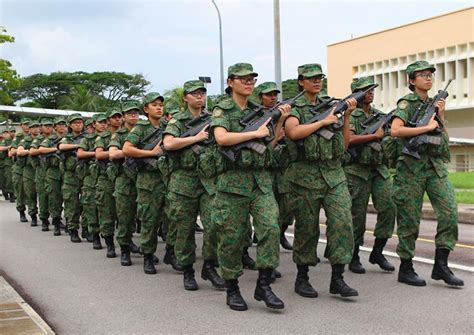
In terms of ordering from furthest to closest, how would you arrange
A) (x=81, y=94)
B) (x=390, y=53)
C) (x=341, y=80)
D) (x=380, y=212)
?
(x=81, y=94)
(x=341, y=80)
(x=390, y=53)
(x=380, y=212)

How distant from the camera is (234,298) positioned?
589cm

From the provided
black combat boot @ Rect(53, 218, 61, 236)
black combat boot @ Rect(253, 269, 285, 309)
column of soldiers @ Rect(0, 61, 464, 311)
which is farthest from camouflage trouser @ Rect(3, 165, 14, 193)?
black combat boot @ Rect(253, 269, 285, 309)

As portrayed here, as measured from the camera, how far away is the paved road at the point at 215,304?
5.28 m

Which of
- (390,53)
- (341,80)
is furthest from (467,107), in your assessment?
(341,80)

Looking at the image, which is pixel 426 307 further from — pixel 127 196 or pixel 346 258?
pixel 127 196

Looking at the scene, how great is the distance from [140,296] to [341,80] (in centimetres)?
4210

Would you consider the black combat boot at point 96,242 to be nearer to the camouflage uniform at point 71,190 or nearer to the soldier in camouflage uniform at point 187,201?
the camouflage uniform at point 71,190

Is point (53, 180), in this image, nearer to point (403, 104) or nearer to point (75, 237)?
point (75, 237)

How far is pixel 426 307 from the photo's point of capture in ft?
18.6

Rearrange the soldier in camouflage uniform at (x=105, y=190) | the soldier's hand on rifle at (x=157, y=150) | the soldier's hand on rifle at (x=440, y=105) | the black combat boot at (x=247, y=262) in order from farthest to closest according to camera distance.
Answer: the soldier in camouflage uniform at (x=105, y=190) → the black combat boot at (x=247, y=262) → the soldier's hand on rifle at (x=157, y=150) → the soldier's hand on rifle at (x=440, y=105)

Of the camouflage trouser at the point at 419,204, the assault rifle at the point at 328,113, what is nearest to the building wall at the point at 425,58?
the camouflage trouser at the point at 419,204

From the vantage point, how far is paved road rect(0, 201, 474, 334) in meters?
5.28

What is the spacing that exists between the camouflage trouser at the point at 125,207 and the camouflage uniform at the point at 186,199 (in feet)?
5.18

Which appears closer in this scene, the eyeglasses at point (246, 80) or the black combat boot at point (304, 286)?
the eyeglasses at point (246, 80)
